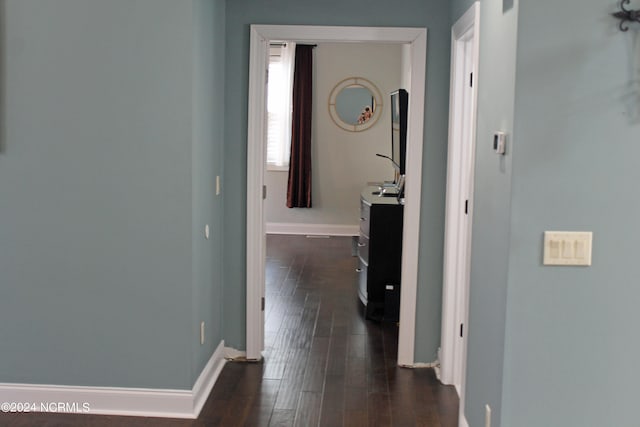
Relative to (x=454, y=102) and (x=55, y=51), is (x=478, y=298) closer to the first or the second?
(x=454, y=102)

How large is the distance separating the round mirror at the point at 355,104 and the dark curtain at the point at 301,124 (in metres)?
0.33

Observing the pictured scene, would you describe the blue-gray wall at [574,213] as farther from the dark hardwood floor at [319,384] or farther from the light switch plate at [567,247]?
the dark hardwood floor at [319,384]

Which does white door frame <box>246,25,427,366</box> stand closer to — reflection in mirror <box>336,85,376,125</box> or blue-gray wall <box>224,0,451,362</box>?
blue-gray wall <box>224,0,451,362</box>

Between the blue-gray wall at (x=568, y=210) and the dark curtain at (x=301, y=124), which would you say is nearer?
the blue-gray wall at (x=568, y=210)

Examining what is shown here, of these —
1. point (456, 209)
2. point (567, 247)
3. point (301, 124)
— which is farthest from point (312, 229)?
point (567, 247)

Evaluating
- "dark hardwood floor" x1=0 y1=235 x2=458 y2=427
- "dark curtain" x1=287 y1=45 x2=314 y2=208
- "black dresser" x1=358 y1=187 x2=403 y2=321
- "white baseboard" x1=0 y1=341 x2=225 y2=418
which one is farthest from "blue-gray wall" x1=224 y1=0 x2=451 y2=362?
"dark curtain" x1=287 y1=45 x2=314 y2=208

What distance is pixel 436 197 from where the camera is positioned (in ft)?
14.3

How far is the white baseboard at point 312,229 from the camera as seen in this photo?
9438 mm

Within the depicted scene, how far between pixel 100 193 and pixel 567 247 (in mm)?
2205

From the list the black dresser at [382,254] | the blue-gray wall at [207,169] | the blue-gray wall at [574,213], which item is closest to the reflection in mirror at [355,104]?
the black dresser at [382,254]

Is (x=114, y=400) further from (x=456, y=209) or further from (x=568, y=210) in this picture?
(x=568, y=210)

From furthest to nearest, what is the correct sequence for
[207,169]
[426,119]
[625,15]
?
1. [426,119]
2. [207,169]
3. [625,15]

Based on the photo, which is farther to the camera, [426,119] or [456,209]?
[426,119]

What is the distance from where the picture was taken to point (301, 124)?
912cm
